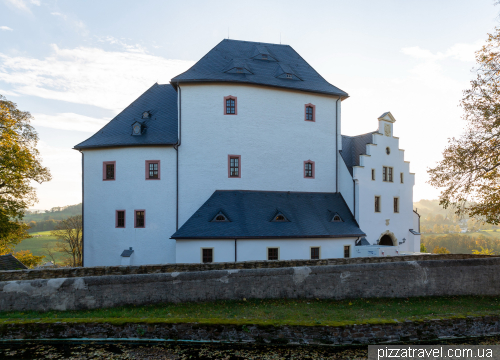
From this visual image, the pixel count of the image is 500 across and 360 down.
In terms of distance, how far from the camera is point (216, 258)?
1838 cm

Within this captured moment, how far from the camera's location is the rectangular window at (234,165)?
21.1 meters

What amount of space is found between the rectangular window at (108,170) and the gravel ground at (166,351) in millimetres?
12884

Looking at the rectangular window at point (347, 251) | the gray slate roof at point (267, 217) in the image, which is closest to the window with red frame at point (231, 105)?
the gray slate roof at point (267, 217)

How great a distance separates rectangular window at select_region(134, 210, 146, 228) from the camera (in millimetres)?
20406

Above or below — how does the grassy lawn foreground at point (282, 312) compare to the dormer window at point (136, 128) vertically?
below

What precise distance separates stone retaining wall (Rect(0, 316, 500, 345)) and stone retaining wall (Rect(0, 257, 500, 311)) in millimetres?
1404

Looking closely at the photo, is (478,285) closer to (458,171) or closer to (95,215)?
(458,171)

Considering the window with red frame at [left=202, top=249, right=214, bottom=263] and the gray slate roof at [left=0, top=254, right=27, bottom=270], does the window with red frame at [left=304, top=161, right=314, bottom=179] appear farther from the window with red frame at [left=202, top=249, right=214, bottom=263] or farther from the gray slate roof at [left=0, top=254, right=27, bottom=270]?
the gray slate roof at [left=0, top=254, right=27, bottom=270]

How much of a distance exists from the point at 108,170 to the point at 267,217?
390 inches

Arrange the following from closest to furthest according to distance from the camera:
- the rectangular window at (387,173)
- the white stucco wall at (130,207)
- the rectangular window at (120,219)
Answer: the white stucco wall at (130,207), the rectangular window at (120,219), the rectangular window at (387,173)

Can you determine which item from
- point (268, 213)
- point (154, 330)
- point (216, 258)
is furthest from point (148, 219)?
point (154, 330)

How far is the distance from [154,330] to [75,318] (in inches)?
90.3

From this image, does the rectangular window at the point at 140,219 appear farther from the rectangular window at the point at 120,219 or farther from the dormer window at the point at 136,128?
the dormer window at the point at 136,128

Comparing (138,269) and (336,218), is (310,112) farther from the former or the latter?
(138,269)
